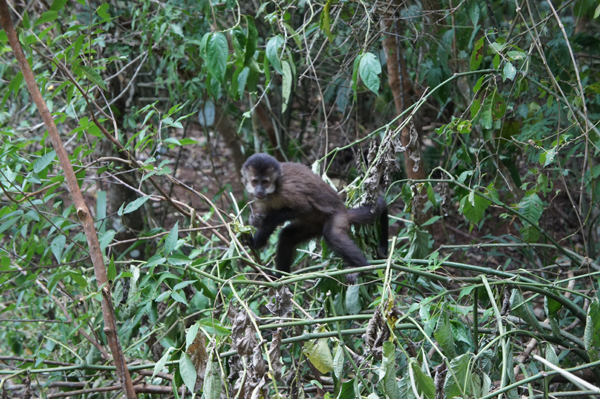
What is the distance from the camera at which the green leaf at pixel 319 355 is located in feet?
7.19

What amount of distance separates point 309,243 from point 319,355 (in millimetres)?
1765

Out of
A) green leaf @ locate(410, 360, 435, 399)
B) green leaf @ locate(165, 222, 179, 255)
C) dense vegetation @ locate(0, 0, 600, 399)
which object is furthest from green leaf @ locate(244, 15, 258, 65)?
green leaf @ locate(410, 360, 435, 399)

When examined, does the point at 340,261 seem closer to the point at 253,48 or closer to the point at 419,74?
the point at 253,48

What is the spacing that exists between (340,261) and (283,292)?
1.09 m

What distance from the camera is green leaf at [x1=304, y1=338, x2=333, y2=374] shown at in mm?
2191

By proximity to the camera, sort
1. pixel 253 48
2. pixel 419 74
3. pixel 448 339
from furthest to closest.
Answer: pixel 419 74, pixel 253 48, pixel 448 339

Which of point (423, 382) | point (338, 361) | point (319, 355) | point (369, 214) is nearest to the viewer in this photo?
point (423, 382)

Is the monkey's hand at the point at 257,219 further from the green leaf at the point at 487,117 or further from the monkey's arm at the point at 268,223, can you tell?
the green leaf at the point at 487,117

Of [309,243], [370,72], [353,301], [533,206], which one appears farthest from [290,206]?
[533,206]

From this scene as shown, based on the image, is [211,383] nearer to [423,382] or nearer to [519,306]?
[423,382]

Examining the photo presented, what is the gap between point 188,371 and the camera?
1.95 metres

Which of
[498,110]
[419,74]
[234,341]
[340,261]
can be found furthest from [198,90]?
[234,341]

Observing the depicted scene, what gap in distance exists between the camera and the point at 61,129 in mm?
6629

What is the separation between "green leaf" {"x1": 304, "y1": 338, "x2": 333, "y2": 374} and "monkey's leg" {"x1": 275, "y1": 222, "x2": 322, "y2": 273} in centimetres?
155
